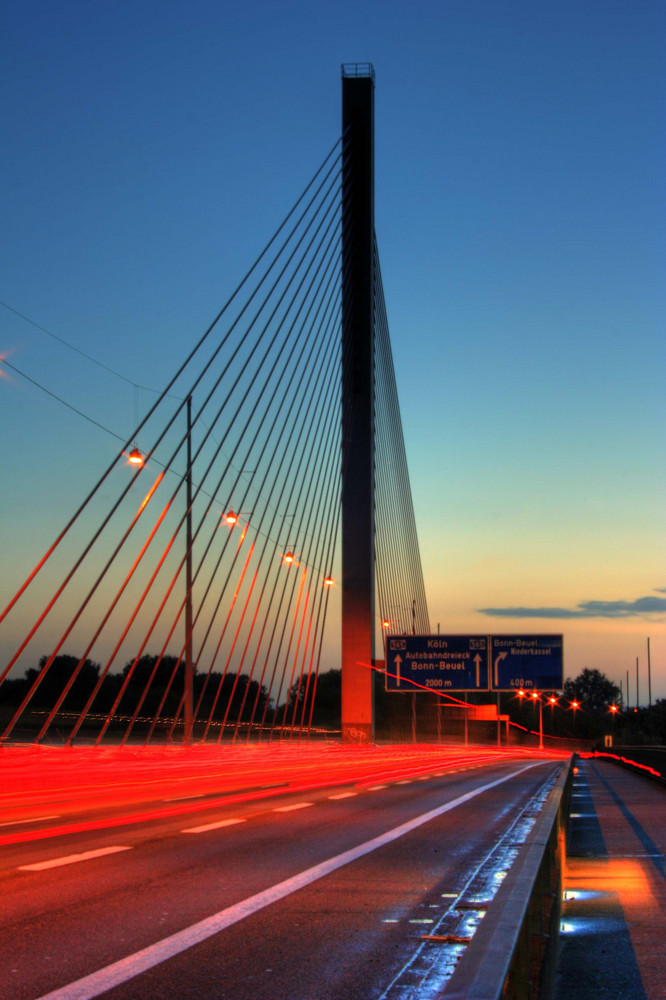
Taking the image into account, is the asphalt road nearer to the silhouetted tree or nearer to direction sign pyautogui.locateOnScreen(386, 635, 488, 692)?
direction sign pyautogui.locateOnScreen(386, 635, 488, 692)

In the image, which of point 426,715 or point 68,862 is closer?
point 68,862

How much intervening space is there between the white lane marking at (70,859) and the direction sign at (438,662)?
3726 centimetres

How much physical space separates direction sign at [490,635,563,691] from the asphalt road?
33.8 m

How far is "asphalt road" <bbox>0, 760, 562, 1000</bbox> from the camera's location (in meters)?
5.28

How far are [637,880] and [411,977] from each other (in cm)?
511

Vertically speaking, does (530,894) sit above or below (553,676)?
below

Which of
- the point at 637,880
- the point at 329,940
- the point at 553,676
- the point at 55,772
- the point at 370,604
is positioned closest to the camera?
the point at 329,940

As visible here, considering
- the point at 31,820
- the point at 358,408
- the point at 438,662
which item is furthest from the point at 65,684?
the point at 31,820

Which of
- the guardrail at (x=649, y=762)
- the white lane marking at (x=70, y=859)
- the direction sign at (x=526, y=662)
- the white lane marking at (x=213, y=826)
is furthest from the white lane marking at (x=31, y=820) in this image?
the direction sign at (x=526, y=662)

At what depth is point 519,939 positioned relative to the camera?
4.38 metres

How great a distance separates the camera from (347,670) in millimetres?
36750

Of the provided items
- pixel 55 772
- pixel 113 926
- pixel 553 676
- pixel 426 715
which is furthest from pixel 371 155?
pixel 426 715

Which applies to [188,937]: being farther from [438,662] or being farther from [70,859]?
[438,662]

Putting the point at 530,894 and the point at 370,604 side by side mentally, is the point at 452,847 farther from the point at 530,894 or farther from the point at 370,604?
the point at 370,604
